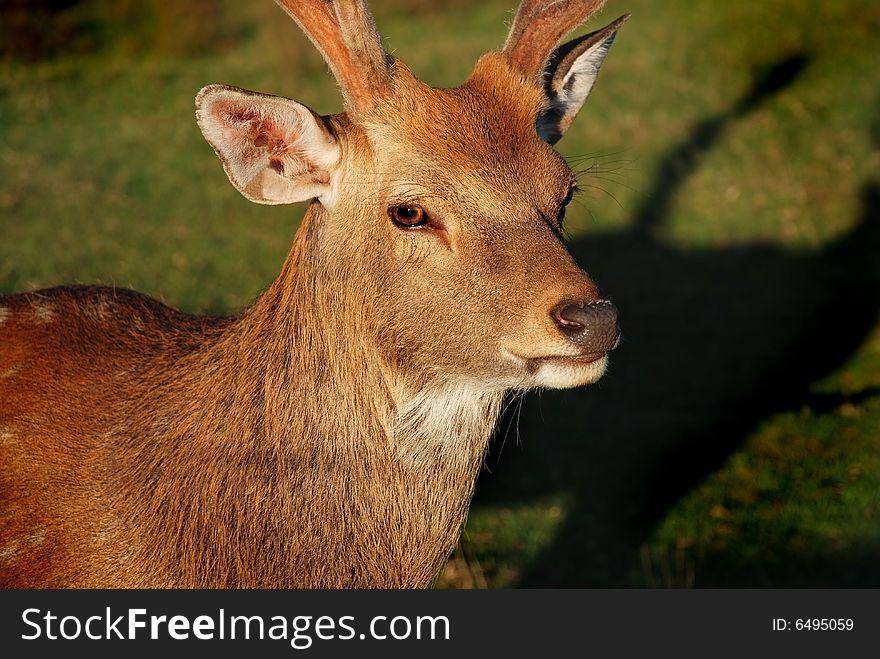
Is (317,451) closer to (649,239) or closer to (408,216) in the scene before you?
(408,216)

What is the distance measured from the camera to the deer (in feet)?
11.5

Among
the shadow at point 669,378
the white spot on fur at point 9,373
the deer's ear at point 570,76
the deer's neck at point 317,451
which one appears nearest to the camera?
the deer's neck at point 317,451

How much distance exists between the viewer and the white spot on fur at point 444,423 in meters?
3.71

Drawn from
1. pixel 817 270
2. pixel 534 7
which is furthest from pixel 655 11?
pixel 534 7

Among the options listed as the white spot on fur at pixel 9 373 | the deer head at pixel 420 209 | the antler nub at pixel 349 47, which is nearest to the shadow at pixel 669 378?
the deer head at pixel 420 209

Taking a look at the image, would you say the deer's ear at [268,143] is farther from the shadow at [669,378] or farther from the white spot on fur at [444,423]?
the shadow at [669,378]

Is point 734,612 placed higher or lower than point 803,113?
lower

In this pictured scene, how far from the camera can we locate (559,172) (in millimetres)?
3756

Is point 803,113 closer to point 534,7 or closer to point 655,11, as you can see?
point 655,11

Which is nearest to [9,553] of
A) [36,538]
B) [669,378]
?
[36,538]

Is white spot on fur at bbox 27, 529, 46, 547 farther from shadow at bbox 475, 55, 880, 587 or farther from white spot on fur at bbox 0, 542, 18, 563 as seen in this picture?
shadow at bbox 475, 55, 880, 587

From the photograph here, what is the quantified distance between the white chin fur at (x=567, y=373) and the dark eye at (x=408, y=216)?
24.3 inches

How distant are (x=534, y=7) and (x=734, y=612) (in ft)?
8.15

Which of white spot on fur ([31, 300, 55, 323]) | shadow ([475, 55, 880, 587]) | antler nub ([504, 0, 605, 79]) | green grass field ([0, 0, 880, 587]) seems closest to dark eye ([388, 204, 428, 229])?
antler nub ([504, 0, 605, 79])
